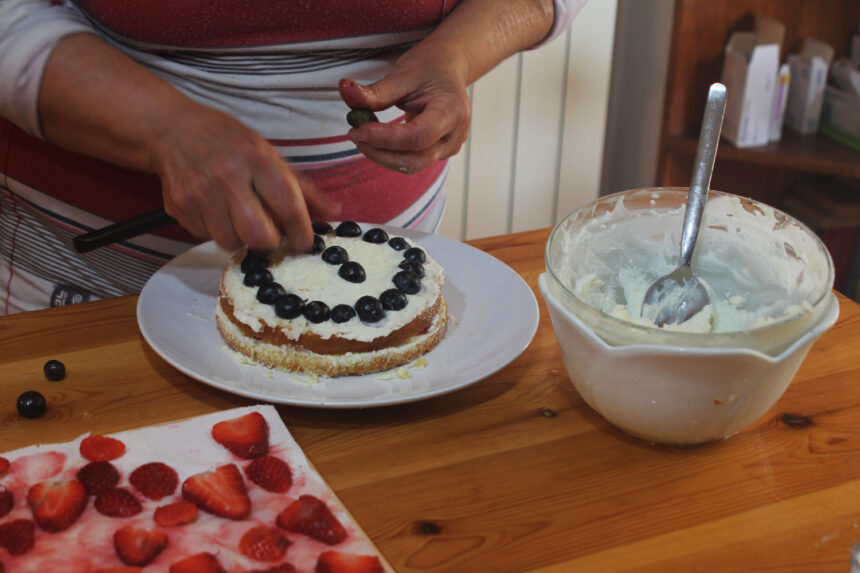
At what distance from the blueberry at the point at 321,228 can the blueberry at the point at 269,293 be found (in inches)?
6.3

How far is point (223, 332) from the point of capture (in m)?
1.05

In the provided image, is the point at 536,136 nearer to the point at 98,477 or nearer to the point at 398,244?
the point at 398,244

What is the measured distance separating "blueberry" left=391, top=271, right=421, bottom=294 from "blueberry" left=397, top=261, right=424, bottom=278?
0.08ft

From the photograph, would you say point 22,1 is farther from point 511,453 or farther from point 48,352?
point 511,453

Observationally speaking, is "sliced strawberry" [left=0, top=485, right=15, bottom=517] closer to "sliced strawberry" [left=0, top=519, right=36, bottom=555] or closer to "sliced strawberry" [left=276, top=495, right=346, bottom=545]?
"sliced strawberry" [left=0, top=519, right=36, bottom=555]

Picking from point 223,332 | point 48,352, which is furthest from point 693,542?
point 48,352

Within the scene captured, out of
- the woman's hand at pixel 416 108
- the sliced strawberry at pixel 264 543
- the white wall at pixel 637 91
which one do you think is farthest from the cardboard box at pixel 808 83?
the sliced strawberry at pixel 264 543

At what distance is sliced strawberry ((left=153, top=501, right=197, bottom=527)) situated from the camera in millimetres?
754

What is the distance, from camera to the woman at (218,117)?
1.04 m

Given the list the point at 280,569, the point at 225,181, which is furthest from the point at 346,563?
the point at 225,181

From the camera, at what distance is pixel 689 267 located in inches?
38.4

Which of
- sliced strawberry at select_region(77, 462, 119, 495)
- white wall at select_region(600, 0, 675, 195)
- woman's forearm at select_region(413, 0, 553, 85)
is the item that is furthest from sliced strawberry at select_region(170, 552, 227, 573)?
white wall at select_region(600, 0, 675, 195)

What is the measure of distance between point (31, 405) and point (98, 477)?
0.18 m

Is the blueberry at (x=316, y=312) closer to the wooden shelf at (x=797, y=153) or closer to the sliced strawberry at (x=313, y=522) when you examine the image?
the sliced strawberry at (x=313, y=522)
